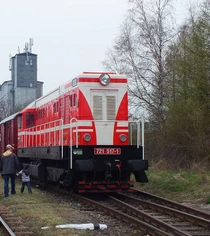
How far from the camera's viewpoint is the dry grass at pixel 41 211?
27.7 ft

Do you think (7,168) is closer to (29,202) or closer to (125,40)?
(29,202)

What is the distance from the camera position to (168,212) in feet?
34.8

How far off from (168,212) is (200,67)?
28.3 ft

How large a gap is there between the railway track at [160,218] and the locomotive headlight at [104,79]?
11.3ft

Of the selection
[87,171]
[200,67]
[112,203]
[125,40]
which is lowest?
[112,203]

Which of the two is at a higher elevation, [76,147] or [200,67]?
[200,67]

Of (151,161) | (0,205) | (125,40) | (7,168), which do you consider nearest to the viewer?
(0,205)

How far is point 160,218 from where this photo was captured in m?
10.0

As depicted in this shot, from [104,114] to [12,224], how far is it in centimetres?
548

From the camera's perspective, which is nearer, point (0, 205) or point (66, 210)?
point (66, 210)

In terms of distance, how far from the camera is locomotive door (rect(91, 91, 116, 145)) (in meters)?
13.6

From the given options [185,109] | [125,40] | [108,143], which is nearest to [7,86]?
[125,40]

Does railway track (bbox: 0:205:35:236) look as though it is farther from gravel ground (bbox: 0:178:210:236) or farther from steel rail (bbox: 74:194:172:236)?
steel rail (bbox: 74:194:172:236)

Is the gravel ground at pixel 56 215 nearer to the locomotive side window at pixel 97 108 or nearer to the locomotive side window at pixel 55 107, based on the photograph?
the locomotive side window at pixel 97 108
